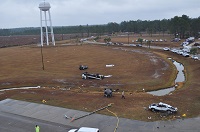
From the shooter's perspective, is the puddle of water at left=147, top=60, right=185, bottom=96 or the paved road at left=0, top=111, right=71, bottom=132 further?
the puddle of water at left=147, top=60, right=185, bottom=96

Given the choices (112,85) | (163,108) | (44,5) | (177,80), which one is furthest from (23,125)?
(44,5)

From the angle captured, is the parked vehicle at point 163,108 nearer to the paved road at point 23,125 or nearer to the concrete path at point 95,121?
the concrete path at point 95,121

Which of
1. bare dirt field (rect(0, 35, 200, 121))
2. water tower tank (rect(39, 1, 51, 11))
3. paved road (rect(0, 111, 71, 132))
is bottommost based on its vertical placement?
paved road (rect(0, 111, 71, 132))

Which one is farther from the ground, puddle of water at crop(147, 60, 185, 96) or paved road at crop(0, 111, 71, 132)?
puddle of water at crop(147, 60, 185, 96)

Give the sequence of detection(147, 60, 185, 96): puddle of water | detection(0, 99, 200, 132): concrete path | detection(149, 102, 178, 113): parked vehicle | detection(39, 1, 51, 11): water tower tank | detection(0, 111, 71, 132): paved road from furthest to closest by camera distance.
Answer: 1. detection(39, 1, 51, 11): water tower tank
2. detection(147, 60, 185, 96): puddle of water
3. detection(149, 102, 178, 113): parked vehicle
4. detection(0, 111, 71, 132): paved road
5. detection(0, 99, 200, 132): concrete path

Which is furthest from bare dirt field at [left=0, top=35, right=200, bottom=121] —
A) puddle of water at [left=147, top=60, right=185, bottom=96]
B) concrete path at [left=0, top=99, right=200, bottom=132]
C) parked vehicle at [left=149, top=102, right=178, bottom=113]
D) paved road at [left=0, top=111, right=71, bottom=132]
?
paved road at [left=0, top=111, right=71, bottom=132]

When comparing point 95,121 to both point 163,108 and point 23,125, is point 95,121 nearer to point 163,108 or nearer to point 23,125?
point 23,125

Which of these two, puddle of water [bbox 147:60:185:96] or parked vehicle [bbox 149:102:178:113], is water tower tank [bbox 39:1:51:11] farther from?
parked vehicle [bbox 149:102:178:113]

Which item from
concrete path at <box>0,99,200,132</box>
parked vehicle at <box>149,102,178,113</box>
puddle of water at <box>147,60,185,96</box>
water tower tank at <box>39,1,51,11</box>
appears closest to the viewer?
concrete path at <box>0,99,200,132</box>
